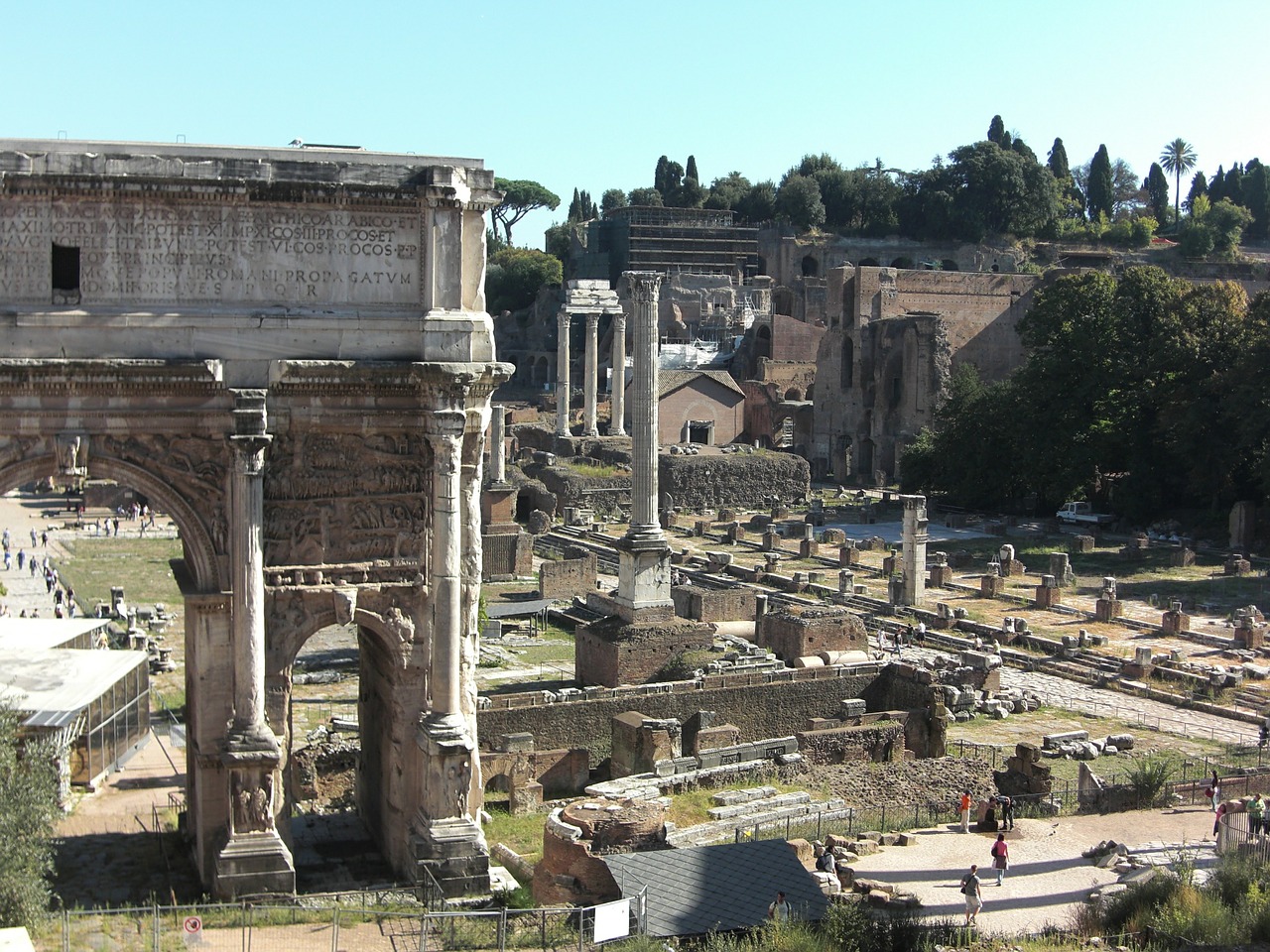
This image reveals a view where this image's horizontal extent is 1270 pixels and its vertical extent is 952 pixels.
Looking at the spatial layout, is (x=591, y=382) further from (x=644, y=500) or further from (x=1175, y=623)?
(x=644, y=500)

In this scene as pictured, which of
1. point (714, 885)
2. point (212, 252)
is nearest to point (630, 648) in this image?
point (714, 885)

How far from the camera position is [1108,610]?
3525cm

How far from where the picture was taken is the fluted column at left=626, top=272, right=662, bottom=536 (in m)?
29.5

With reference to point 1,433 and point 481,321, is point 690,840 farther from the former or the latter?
point 1,433

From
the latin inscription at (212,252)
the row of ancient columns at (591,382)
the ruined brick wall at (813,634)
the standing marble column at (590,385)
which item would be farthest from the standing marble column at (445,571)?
the standing marble column at (590,385)

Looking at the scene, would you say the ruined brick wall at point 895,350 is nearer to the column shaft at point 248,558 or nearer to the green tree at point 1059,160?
the green tree at point 1059,160

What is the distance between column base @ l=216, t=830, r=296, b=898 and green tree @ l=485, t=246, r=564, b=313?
8284 cm

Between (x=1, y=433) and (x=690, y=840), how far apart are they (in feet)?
28.2

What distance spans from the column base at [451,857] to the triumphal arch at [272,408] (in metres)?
0.02

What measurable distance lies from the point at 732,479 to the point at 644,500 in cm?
2965

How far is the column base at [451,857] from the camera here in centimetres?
1449

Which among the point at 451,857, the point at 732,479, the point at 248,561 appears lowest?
the point at 451,857

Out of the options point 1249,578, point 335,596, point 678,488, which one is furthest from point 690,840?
point 678,488

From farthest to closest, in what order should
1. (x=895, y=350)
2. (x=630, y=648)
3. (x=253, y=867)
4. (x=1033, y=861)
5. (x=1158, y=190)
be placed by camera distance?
(x=1158, y=190), (x=895, y=350), (x=630, y=648), (x=1033, y=861), (x=253, y=867)
